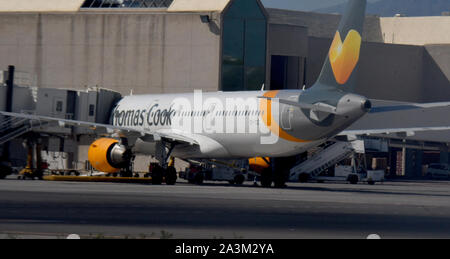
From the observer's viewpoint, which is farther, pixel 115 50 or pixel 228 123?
pixel 115 50

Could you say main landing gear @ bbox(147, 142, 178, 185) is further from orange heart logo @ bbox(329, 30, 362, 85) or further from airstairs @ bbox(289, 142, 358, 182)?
airstairs @ bbox(289, 142, 358, 182)

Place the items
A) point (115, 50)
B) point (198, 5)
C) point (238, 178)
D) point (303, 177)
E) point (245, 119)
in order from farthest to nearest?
1. point (115, 50)
2. point (198, 5)
3. point (303, 177)
4. point (238, 178)
5. point (245, 119)

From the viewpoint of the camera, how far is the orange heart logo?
36.4 meters

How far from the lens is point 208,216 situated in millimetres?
22219

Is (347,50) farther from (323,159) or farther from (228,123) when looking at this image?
(323,159)

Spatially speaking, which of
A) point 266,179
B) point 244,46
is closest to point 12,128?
point 266,179

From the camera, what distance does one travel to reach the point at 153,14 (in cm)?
6706

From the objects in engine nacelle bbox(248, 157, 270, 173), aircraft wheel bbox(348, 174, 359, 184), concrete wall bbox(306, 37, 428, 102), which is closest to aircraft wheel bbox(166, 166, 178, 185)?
engine nacelle bbox(248, 157, 270, 173)

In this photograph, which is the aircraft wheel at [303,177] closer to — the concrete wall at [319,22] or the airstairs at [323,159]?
the airstairs at [323,159]

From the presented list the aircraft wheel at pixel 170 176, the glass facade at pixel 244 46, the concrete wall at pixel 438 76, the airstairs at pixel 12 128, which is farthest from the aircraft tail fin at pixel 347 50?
the concrete wall at pixel 438 76

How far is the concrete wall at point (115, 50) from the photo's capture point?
65.7 metres

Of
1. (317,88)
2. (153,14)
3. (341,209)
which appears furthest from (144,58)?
(341,209)

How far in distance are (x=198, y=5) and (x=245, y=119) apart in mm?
26331

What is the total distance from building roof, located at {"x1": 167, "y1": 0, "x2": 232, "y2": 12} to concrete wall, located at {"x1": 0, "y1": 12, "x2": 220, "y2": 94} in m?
0.61
